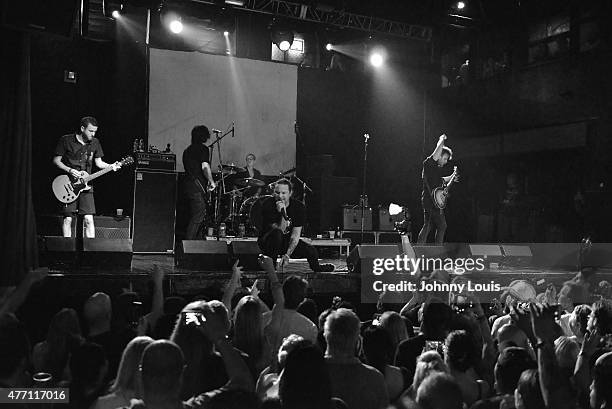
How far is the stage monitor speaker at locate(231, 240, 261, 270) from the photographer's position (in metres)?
7.93

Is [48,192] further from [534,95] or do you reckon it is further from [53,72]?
[534,95]

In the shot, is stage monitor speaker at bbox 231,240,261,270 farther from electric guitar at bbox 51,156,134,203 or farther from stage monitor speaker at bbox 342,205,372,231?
stage monitor speaker at bbox 342,205,372,231

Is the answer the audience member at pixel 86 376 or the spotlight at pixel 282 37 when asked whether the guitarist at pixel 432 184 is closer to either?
the spotlight at pixel 282 37

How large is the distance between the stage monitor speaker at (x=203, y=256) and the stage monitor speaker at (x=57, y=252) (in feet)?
4.14

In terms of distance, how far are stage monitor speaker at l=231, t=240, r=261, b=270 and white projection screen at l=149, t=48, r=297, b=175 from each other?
18.7ft

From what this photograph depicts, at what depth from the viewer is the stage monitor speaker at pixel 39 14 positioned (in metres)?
5.22

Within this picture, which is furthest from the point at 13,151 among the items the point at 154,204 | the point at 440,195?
the point at 440,195

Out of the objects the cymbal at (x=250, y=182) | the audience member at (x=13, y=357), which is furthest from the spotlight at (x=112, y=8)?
the audience member at (x=13, y=357)

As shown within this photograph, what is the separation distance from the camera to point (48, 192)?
1188cm

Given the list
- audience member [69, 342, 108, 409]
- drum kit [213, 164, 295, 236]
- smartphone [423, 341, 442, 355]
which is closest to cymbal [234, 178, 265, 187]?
drum kit [213, 164, 295, 236]

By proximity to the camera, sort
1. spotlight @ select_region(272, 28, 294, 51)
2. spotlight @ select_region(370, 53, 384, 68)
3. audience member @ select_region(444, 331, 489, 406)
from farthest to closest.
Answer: spotlight @ select_region(370, 53, 384, 68) → spotlight @ select_region(272, 28, 294, 51) → audience member @ select_region(444, 331, 489, 406)

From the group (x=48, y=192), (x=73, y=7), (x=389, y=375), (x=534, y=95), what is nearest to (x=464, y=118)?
(x=534, y=95)

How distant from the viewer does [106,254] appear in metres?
7.54

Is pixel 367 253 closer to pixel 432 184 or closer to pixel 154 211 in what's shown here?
pixel 432 184
